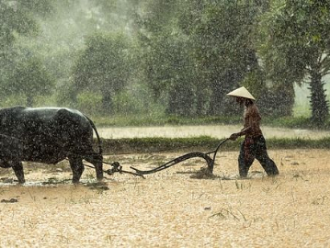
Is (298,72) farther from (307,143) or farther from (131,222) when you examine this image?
(131,222)

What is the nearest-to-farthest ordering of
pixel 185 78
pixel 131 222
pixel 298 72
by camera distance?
1. pixel 131 222
2. pixel 298 72
3. pixel 185 78

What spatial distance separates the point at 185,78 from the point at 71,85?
15.1m

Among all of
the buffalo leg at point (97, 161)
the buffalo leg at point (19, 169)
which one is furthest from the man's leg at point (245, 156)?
the buffalo leg at point (19, 169)

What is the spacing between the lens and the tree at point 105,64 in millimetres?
46469

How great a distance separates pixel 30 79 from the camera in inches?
1805

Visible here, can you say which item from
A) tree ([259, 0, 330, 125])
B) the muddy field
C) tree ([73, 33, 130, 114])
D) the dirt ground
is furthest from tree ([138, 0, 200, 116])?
the dirt ground

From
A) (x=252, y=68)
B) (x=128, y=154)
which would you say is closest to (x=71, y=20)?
(x=252, y=68)

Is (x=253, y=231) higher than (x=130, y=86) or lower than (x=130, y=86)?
lower

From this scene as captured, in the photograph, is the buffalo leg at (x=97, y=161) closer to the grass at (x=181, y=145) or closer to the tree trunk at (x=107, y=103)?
the grass at (x=181, y=145)

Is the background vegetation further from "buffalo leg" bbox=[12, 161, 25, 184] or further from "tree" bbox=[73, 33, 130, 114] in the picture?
"buffalo leg" bbox=[12, 161, 25, 184]

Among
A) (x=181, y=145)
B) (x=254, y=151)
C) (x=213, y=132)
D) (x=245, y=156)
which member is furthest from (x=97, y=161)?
(x=213, y=132)

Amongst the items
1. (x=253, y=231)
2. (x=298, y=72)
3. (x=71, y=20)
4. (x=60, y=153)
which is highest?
(x=71, y=20)

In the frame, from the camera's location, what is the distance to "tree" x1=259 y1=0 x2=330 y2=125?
1658cm

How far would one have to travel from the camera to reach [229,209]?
9406 millimetres
